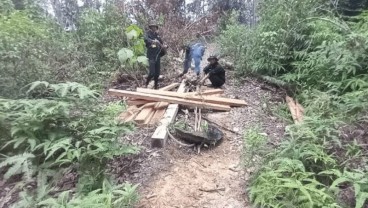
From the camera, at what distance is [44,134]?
4.23 m

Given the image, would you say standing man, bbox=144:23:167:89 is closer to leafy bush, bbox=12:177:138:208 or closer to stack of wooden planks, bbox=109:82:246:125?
stack of wooden planks, bbox=109:82:246:125

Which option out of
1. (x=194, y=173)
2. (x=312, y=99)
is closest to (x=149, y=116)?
(x=194, y=173)

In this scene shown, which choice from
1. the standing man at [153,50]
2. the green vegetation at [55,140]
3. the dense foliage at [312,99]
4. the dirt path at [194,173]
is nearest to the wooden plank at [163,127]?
the dirt path at [194,173]

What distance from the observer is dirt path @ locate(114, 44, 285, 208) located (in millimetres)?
4074

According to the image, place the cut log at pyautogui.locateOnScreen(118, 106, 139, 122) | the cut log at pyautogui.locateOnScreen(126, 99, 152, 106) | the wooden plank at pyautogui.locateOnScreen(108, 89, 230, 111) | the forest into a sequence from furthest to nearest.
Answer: the cut log at pyautogui.locateOnScreen(126, 99, 152, 106)
the wooden plank at pyautogui.locateOnScreen(108, 89, 230, 111)
the cut log at pyautogui.locateOnScreen(118, 106, 139, 122)
the forest

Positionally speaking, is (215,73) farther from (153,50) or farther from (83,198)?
(83,198)

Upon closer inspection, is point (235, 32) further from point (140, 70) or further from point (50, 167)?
point (50, 167)

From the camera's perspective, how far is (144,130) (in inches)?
233

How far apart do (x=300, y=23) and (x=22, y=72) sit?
717cm

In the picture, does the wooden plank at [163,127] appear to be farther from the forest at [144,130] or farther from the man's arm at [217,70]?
the man's arm at [217,70]

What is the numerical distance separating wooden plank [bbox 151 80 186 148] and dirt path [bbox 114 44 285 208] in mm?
124

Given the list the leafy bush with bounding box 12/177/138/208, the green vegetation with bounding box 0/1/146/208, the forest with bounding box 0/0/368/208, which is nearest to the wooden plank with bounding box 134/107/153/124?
the forest with bounding box 0/0/368/208

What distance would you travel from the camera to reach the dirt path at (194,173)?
407 cm

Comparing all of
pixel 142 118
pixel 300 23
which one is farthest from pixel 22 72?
pixel 300 23
